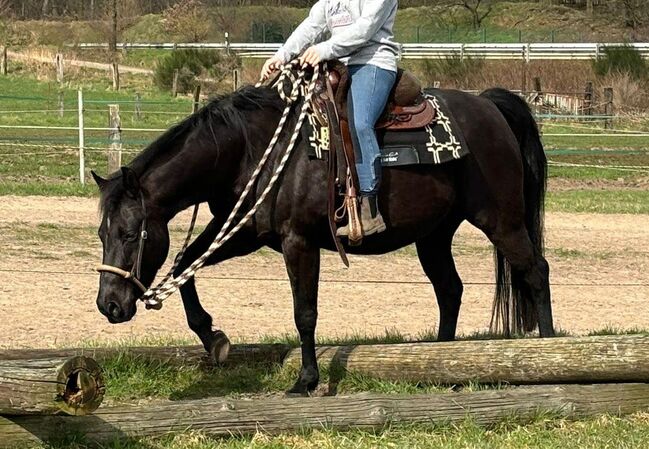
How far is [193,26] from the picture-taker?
2227 inches

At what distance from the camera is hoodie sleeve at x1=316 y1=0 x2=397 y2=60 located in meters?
5.62

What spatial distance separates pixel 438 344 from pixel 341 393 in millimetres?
617

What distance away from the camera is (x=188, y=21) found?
56562 mm

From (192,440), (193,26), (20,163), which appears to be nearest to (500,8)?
(193,26)

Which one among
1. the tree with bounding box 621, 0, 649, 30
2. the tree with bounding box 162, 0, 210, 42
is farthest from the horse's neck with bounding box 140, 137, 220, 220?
the tree with bounding box 162, 0, 210, 42

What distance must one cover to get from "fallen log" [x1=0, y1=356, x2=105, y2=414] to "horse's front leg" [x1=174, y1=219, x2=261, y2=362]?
5.36 ft

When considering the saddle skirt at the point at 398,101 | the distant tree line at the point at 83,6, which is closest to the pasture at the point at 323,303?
the saddle skirt at the point at 398,101

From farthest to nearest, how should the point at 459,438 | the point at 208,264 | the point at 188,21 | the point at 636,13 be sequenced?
the point at 188,21 → the point at 636,13 → the point at 208,264 → the point at 459,438

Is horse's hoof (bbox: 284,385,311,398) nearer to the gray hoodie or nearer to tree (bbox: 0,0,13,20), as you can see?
the gray hoodie

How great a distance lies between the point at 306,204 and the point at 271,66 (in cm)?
96

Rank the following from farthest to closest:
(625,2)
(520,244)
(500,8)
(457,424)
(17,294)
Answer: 1. (500,8)
2. (625,2)
3. (17,294)
4. (520,244)
5. (457,424)

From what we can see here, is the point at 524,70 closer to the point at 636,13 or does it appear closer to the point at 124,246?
the point at 636,13

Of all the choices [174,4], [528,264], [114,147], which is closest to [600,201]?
[114,147]

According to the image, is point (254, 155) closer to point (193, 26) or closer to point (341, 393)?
point (341, 393)
